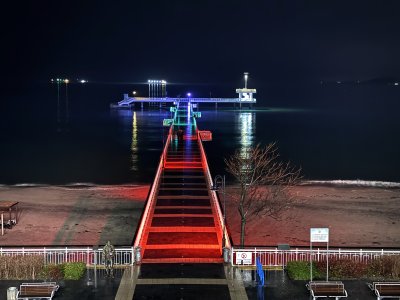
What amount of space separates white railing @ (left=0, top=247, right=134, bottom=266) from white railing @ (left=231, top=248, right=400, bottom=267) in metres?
5.00

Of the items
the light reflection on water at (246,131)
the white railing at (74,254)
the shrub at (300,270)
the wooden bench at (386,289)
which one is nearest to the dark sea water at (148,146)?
the light reflection on water at (246,131)

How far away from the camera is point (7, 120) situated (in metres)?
152

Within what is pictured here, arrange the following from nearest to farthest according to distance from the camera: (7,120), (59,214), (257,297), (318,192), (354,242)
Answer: (257,297) < (354,242) < (59,214) < (318,192) < (7,120)

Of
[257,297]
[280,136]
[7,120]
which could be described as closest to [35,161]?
[280,136]

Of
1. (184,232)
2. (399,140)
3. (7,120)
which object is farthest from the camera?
(7,120)

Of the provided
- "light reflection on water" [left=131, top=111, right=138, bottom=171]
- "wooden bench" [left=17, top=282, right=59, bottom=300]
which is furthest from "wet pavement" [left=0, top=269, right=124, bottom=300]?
"light reflection on water" [left=131, top=111, right=138, bottom=171]

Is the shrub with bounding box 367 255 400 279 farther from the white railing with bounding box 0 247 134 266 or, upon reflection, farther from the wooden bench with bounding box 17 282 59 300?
the wooden bench with bounding box 17 282 59 300

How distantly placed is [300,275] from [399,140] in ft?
310

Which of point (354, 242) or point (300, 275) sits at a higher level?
point (300, 275)

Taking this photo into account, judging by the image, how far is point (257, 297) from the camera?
2145 cm

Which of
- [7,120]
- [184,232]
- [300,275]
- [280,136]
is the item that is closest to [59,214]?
[184,232]

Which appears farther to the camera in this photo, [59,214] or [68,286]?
[59,214]

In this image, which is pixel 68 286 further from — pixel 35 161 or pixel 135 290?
pixel 35 161

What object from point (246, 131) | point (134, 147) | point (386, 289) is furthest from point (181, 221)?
point (246, 131)
